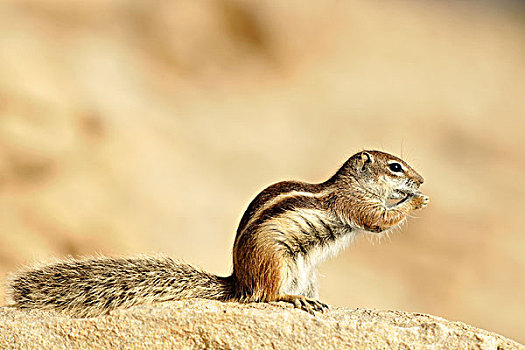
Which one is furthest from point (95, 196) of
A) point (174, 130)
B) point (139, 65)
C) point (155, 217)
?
point (139, 65)

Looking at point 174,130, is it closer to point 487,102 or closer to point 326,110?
point 326,110

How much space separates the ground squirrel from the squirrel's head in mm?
85

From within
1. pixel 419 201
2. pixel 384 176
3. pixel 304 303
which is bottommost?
pixel 304 303

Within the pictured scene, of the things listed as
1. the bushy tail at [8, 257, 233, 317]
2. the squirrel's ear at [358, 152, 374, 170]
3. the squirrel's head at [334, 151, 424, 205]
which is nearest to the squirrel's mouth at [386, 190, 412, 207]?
the squirrel's head at [334, 151, 424, 205]

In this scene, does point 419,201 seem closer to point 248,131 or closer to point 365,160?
point 365,160

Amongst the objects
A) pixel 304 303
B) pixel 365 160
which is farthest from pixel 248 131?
pixel 304 303

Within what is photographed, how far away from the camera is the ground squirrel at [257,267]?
2.96 metres

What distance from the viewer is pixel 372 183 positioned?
3312 millimetres

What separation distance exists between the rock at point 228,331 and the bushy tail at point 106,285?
2.6 inches

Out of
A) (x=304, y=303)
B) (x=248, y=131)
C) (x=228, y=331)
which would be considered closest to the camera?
(x=228, y=331)

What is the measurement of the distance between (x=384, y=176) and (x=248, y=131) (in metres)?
6.12

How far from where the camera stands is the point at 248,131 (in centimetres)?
938

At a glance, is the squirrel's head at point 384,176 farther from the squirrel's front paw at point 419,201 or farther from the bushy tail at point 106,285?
the bushy tail at point 106,285

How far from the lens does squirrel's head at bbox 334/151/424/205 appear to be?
3312 mm
